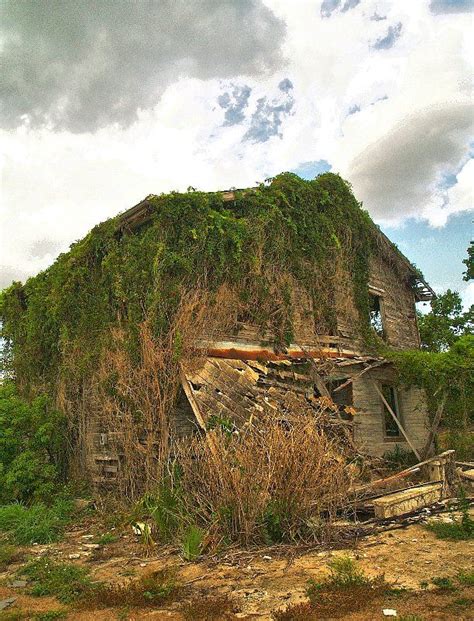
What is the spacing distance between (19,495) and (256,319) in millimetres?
6052

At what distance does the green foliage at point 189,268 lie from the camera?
10.7 metres

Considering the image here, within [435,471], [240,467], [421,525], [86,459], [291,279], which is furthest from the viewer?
[291,279]

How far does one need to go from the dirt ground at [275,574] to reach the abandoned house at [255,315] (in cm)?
244

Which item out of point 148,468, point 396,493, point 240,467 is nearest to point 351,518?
point 396,493

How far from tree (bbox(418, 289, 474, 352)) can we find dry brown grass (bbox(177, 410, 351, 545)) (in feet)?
55.1

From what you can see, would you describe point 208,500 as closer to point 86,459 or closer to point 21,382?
point 86,459

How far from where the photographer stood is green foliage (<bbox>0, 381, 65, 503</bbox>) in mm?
9984

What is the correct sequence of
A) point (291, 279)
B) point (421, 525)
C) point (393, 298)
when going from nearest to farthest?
point (421, 525) → point (291, 279) → point (393, 298)

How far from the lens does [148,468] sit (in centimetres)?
874

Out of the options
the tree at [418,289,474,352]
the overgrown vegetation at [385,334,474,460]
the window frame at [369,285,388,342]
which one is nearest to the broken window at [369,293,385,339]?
the window frame at [369,285,388,342]

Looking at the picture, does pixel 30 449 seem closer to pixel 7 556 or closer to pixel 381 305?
pixel 7 556

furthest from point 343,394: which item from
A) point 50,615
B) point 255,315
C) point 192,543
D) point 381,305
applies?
point 50,615

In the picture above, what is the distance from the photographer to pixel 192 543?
637 cm

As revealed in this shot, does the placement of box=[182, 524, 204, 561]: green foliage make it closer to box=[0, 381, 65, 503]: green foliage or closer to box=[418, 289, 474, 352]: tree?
box=[0, 381, 65, 503]: green foliage
